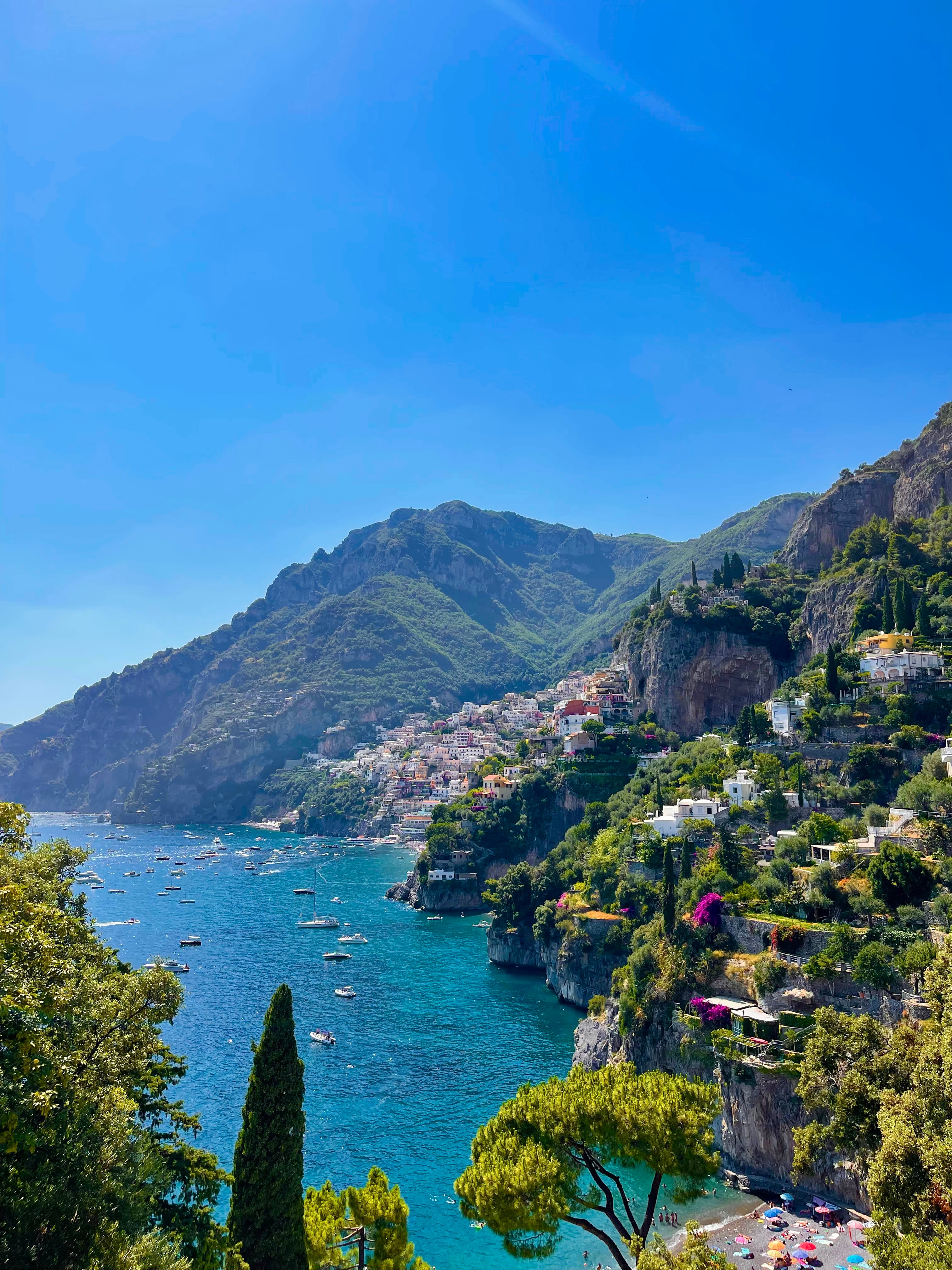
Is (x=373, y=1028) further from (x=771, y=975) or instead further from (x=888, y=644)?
(x=888, y=644)

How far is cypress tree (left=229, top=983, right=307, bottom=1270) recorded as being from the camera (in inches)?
510

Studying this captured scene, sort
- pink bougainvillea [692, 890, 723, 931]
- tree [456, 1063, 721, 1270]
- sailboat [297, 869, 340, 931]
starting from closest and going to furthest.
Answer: tree [456, 1063, 721, 1270] < pink bougainvillea [692, 890, 723, 931] < sailboat [297, 869, 340, 931]

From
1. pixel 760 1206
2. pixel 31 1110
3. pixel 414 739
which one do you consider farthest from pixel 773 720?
pixel 414 739

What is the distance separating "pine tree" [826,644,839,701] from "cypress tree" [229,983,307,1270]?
38222 millimetres

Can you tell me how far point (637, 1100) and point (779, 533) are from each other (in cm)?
16045

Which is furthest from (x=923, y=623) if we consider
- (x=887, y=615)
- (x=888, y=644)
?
(x=887, y=615)

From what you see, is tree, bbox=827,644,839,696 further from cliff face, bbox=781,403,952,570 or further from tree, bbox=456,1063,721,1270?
tree, bbox=456,1063,721,1270

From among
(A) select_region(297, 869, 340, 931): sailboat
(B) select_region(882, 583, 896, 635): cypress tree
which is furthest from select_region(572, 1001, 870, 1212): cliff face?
(A) select_region(297, 869, 340, 931): sailboat

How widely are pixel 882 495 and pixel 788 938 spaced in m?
56.7

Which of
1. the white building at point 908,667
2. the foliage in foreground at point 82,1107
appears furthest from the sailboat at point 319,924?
the foliage in foreground at point 82,1107

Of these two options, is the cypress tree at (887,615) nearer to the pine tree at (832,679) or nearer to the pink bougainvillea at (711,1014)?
the pine tree at (832,679)

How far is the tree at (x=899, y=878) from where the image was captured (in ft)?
86.1

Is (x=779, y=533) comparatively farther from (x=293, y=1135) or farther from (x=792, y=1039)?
(x=293, y=1135)

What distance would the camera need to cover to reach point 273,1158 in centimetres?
1341
